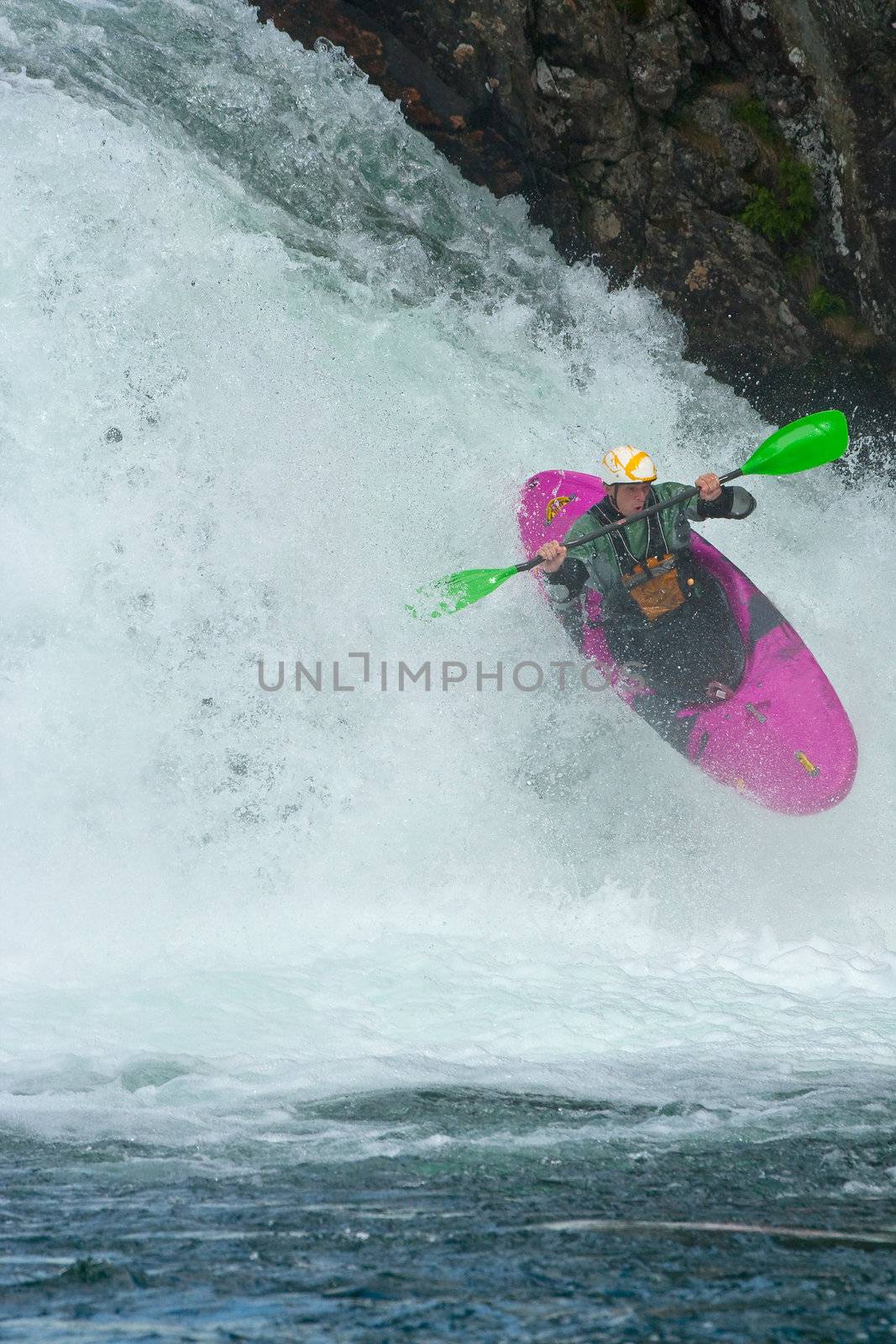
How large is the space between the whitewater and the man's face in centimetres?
86

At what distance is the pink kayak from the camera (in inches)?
196

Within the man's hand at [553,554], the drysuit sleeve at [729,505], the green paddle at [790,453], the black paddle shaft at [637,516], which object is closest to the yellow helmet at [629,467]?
the black paddle shaft at [637,516]

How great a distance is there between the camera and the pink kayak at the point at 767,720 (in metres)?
4.97

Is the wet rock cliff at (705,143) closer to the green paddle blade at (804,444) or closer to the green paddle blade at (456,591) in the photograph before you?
the green paddle blade at (804,444)

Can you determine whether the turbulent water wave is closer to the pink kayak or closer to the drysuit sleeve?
the pink kayak

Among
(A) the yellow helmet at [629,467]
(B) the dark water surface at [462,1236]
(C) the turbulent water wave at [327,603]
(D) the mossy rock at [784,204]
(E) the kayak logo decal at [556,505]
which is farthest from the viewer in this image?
(D) the mossy rock at [784,204]

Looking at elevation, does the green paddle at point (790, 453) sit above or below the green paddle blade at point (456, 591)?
above

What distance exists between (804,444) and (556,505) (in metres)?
1.26

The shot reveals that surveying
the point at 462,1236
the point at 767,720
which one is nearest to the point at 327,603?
the point at 767,720

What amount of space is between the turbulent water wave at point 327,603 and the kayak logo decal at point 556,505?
25 cm

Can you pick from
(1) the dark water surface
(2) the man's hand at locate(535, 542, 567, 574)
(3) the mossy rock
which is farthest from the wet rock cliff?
(1) the dark water surface

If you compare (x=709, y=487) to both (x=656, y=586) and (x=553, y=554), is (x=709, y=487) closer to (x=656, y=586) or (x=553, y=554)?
(x=656, y=586)

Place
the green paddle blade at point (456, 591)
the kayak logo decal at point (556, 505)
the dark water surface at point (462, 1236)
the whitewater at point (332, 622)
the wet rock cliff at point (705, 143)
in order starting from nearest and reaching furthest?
the dark water surface at point (462, 1236) → the whitewater at point (332, 622) → the green paddle blade at point (456, 591) → the kayak logo decal at point (556, 505) → the wet rock cliff at point (705, 143)

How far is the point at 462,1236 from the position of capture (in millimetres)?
2131
